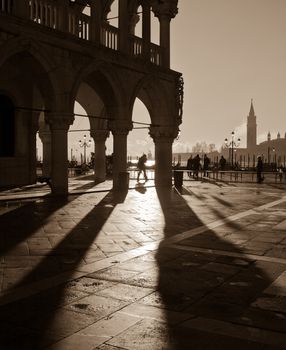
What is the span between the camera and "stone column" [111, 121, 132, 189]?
1650 centimetres

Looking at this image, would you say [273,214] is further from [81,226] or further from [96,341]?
[96,341]

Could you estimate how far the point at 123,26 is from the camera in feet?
53.7

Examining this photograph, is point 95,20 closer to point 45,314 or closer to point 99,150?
point 99,150

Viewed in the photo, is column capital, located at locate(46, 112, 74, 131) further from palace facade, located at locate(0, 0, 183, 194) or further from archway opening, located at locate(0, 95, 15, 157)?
archway opening, located at locate(0, 95, 15, 157)

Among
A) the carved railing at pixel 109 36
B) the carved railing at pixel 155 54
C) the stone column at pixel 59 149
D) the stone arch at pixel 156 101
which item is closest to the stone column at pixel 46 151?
the stone arch at pixel 156 101

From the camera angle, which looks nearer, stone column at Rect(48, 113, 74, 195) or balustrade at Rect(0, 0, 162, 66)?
balustrade at Rect(0, 0, 162, 66)

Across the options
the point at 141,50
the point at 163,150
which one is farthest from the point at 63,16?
the point at 163,150

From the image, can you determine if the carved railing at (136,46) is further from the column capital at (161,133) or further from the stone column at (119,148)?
the column capital at (161,133)

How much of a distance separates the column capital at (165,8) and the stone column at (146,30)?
0.37 m

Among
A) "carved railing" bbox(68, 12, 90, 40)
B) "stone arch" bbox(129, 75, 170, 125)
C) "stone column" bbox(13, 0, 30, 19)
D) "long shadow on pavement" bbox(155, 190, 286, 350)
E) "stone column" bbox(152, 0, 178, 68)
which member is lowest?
"long shadow on pavement" bbox(155, 190, 286, 350)

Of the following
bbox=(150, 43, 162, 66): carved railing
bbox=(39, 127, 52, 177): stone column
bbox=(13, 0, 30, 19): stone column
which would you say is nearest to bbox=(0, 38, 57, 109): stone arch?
bbox=(13, 0, 30, 19): stone column

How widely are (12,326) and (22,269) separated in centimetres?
176

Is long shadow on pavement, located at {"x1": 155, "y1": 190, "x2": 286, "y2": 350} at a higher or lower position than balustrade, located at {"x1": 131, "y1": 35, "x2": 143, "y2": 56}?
lower

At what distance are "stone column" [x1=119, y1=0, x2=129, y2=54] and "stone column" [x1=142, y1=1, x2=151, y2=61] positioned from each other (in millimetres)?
1528
